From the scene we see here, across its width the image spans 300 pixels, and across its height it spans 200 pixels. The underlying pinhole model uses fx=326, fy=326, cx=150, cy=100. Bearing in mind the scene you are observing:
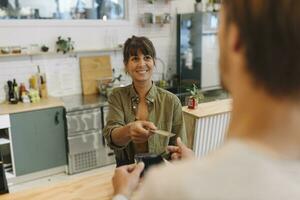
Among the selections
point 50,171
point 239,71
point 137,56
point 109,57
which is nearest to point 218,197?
point 239,71

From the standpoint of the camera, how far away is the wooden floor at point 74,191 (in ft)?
5.44

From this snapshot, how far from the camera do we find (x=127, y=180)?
876 millimetres

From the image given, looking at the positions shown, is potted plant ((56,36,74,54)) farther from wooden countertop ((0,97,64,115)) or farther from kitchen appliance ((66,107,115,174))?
kitchen appliance ((66,107,115,174))

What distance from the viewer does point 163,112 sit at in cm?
190

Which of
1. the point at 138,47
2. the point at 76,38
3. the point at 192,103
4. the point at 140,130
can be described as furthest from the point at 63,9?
the point at 140,130

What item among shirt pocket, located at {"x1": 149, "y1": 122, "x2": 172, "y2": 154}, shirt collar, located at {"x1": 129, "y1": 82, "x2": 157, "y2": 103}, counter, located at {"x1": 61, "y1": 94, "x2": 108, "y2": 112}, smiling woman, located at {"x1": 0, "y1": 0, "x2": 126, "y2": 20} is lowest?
counter, located at {"x1": 61, "y1": 94, "x2": 108, "y2": 112}

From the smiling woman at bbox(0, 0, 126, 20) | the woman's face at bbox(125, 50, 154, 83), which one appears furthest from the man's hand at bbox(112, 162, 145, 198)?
the smiling woman at bbox(0, 0, 126, 20)

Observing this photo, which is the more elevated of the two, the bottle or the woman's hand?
the woman's hand

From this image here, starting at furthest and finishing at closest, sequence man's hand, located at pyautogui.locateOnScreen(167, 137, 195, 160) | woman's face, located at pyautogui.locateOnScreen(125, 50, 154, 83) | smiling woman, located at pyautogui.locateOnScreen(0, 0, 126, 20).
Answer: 1. smiling woman, located at pyautogui.locateOnScreen(0, 0, 126, 20)
2. woman's face, located at pyautogui.locateOnScreen(125, 50, 154, 83)
3. man's hand, located at pyautogui.locateOnScreen(167, 137, 195, 160)

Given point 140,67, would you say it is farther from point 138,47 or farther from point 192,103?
point 192,103

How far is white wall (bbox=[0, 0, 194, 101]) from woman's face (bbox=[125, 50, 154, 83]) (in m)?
2.24

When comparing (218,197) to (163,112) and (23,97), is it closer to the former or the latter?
(163,112)

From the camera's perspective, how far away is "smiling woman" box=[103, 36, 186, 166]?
1.86 meters

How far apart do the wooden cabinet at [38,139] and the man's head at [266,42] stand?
320 cm
